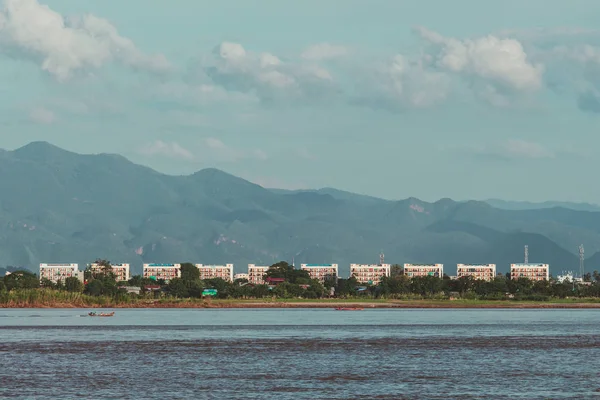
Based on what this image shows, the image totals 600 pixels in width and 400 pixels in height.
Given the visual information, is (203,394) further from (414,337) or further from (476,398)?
(414,337)

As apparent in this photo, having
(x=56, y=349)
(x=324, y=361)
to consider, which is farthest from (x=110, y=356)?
(x=324, y=361)

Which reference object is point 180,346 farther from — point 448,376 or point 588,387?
point 588,387

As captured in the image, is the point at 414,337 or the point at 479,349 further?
the point at 414,337

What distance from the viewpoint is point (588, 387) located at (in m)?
63.5

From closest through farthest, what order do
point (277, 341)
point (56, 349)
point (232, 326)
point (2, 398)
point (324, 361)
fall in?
point (2, 398) → point (324, 361) → point (56, 349) → point (277, 341) → point (232, 326)

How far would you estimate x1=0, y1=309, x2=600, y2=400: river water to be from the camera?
2427 inches

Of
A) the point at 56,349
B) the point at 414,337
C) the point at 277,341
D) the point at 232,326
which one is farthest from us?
the point at 232,326

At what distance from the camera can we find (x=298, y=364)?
79.4 meters

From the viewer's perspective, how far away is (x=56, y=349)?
94.8 meters

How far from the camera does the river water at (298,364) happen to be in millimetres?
61656

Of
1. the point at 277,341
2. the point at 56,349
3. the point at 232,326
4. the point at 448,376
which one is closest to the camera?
the point at 448,376

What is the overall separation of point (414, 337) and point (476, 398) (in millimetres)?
58745

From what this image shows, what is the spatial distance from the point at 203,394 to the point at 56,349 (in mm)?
38620

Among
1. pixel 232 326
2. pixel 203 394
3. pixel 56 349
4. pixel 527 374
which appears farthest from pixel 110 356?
pixel 232 326
